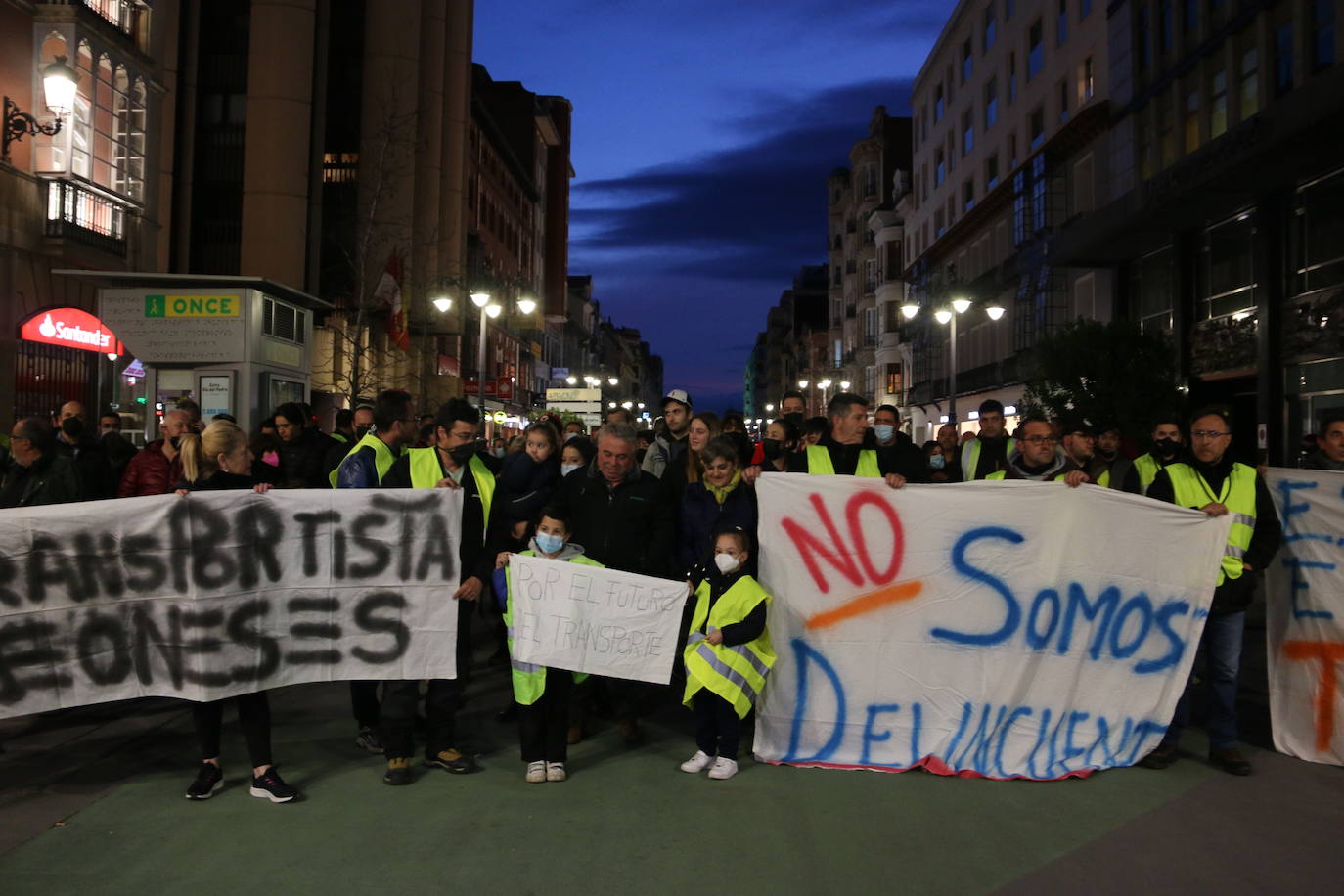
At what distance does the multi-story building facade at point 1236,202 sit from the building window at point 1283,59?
0.04 metres

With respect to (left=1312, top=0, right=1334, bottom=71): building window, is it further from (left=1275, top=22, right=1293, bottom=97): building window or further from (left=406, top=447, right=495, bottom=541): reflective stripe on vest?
(left=406, top=447, right=495, bottom=541): reflective stripe on vest

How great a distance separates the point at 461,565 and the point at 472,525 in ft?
0.76

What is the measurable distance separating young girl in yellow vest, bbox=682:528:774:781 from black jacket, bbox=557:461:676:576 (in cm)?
67

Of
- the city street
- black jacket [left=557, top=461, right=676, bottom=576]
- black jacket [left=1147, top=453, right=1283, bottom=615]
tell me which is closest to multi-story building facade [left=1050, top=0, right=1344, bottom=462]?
black jacket [left=1147, top=453, right=1283, bottom=615]

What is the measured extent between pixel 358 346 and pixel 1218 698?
21025 mm

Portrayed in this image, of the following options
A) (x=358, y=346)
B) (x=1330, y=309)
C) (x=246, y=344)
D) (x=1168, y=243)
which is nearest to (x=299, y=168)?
(x=358, y=346)

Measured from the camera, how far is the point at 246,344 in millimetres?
19219

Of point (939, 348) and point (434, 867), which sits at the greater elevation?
point (939, 348)

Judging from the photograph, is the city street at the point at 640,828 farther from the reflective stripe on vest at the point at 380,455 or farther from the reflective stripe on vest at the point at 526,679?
the reflective stripe on vest at the point at 380,455

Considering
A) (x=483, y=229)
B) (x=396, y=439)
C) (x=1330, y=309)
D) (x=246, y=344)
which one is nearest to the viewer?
(x=396, y=439)

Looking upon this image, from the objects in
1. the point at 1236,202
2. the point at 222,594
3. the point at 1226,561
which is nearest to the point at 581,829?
the point at 222,594

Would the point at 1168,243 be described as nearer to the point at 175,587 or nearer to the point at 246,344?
the point at 246,344

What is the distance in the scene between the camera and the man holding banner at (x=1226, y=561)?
619 cm

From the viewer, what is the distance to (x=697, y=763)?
6.05 meters
